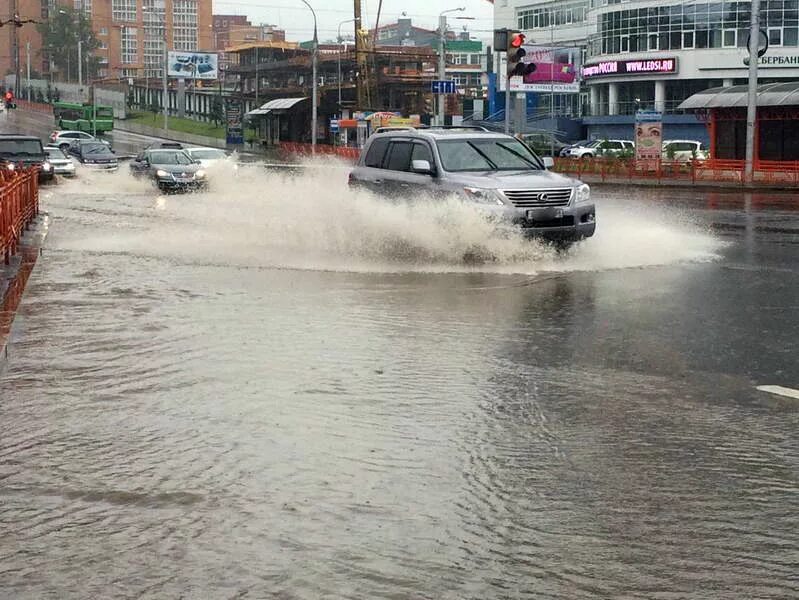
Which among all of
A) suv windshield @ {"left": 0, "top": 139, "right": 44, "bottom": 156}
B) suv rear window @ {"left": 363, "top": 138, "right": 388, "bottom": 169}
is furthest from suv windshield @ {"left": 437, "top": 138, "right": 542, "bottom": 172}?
suv windshield @ {"left": 0, "top": 139, "right": 44, "bottom": 156}

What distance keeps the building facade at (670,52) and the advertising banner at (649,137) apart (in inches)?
1242

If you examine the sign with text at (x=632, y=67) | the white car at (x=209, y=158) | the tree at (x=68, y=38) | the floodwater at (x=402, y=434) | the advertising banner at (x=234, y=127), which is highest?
the tree at (x=68, y=38)

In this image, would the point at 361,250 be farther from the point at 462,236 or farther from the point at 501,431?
the point at 501,431

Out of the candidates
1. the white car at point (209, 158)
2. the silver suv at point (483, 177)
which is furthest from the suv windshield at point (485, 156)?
the white car at point (209, 158)

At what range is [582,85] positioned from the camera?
96500 mm

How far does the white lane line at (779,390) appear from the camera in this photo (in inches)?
314

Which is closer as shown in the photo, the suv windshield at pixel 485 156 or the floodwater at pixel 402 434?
the floodwater at pixel 402 434

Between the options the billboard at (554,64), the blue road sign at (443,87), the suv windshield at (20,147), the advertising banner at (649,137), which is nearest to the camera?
the suv windshield at (20,147)

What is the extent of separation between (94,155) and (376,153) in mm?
31326

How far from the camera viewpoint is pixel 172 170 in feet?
120

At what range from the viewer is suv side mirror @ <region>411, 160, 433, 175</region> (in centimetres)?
1667

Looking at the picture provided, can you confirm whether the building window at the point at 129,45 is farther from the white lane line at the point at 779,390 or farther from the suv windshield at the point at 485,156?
the white lane line at the point at 779,390

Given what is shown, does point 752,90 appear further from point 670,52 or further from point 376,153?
point 670,52

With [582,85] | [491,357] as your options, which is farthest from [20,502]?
[582,85]
